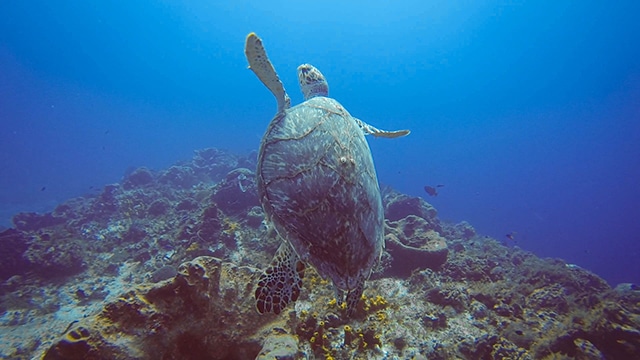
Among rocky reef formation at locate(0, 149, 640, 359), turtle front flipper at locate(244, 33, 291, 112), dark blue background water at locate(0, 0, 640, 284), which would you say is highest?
dark blue background water at locate(0, 0, 640, 284)

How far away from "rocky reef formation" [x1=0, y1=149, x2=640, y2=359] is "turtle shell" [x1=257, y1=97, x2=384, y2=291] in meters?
0.95

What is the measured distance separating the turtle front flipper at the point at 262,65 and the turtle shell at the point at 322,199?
1385 millimetres

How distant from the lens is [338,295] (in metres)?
2.40

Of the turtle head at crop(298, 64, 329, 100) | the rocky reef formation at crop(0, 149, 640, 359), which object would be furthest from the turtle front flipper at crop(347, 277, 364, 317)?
the turtle head at crop(298, 64, 329, 100)

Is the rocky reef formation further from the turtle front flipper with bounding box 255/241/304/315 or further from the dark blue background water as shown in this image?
the dark blue background water

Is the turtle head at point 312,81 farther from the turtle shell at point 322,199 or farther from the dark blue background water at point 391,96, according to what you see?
the dark blue background water at point 391,96

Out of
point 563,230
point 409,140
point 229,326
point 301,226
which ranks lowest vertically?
point 229,326

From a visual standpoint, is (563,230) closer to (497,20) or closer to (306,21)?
(497,20)

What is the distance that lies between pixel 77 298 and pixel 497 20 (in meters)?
120

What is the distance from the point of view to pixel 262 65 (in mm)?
3750

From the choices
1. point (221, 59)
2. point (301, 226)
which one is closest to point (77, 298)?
point (301, 226)

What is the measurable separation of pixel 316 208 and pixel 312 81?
380 cm

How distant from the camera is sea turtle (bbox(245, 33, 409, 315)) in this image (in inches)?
89.9

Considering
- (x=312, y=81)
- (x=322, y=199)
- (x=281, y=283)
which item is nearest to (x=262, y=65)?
(x=312, y=81)
